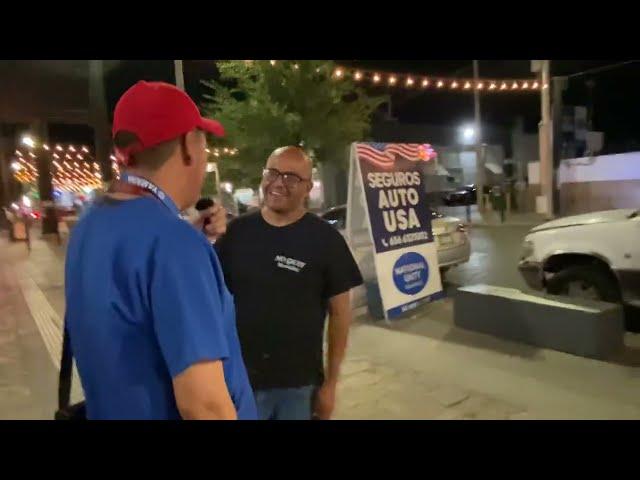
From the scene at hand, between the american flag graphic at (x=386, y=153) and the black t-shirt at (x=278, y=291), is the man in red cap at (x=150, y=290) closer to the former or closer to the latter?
the black t-shirt at (x=278, y=291)

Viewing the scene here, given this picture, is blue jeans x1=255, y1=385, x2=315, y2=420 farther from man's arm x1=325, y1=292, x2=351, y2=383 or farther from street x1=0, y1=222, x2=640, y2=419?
street x1=0, y1=222, x2=640, y2=419

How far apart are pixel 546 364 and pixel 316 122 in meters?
10.6

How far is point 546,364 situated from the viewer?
4.97 metres

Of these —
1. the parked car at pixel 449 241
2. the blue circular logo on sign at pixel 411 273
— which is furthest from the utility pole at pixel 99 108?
the blue circular logo on sign at pixel 411 273

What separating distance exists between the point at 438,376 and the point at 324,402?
8.67 feet

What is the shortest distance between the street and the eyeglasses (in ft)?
7.25

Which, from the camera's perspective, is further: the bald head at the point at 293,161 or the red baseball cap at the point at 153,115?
the bald head at the point at 293,161

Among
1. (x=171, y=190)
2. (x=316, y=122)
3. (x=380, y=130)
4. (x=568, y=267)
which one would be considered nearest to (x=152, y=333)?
(x=171, y=190)

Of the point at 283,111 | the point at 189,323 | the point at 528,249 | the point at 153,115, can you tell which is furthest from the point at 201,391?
the point at 283,111

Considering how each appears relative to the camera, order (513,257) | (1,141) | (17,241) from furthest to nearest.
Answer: (1,141), (17,241), (513,257)

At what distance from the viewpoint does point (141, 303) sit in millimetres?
1193

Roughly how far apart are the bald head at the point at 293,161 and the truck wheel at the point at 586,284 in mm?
4196

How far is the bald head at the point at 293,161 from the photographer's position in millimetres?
2525

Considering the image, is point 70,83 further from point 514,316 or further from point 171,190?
point 171,190
